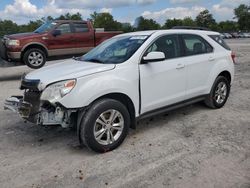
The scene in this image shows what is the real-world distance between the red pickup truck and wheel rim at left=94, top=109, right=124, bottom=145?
7.53m

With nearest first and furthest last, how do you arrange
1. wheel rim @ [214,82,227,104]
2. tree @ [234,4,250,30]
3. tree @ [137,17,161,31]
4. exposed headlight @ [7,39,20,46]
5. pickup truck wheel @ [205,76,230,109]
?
1. pickup truck wheel @ [205,76,230,109]
2. wheel rim @ [214,82,227,104]
3. exposed headlight @ [7,39,20,46]
4. tree @ [137,17,161,31]
5. tree @ [234,4,250,30]

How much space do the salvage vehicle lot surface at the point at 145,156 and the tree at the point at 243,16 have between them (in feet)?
374

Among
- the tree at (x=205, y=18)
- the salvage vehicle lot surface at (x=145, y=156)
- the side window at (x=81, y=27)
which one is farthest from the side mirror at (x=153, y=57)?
the tree at (x=205, y=18)

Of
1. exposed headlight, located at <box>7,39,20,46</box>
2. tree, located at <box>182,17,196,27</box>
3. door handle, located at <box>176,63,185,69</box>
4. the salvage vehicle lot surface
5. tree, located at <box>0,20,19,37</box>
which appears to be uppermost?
tree, located at <box>182,17,196,27</box>

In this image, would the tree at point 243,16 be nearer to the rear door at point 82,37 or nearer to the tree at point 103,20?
the tree at point 103,20

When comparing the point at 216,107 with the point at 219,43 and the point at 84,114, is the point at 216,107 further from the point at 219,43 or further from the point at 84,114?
the point at 84,114

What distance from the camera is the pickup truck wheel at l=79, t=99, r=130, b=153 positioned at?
171 inches

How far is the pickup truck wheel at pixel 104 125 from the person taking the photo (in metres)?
4.36

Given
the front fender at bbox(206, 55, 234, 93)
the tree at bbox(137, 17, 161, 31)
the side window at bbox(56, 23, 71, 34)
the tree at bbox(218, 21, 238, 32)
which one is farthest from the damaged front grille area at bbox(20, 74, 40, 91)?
the tree at bbox(218, 21, 238, 32)

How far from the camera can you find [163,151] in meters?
4.59

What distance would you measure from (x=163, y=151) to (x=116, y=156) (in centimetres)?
68

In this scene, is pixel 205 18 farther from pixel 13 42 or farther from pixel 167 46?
pixel 167 46

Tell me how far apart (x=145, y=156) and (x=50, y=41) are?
8.46 m

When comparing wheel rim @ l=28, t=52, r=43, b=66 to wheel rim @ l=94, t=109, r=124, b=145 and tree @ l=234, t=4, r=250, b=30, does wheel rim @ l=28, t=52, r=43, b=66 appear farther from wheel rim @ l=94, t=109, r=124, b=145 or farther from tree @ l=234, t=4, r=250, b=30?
tree @ l=234, t=4, r=250, b=30
